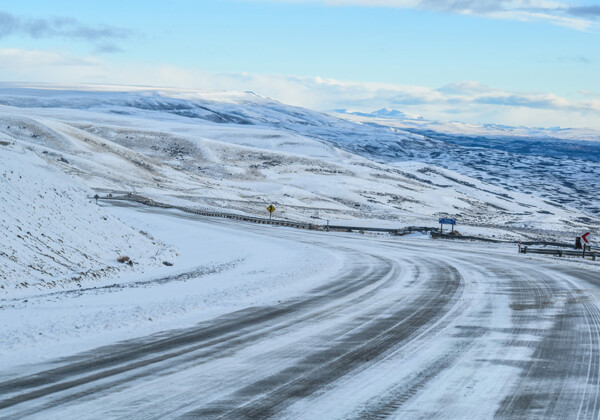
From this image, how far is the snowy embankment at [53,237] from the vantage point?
61.2 ft

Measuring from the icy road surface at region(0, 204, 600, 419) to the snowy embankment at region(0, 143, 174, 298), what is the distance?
24.3ft

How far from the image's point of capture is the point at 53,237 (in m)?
22.1

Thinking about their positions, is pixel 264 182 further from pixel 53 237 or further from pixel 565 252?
pixel 53 237

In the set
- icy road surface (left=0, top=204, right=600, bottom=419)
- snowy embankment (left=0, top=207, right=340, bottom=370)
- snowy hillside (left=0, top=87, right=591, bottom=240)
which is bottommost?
snowy embankment (left=0, top=207, right=340, bottom=370)

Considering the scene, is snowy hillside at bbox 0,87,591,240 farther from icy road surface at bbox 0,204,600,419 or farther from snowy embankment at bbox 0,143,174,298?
icy road surface at bbox 0,204,600,419

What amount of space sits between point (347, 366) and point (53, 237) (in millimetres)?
15969

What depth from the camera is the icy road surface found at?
7041 mm

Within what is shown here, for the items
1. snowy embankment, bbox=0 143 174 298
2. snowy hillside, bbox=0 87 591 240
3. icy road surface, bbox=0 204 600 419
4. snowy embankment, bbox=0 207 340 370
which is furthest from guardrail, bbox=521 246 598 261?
snowy hillside, bbox=0 87 591 240

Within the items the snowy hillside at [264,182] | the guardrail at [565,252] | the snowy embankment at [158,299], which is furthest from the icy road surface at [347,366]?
the snowy hillside at [264,182]

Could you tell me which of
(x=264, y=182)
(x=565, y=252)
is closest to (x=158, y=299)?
(x=565, y=252)

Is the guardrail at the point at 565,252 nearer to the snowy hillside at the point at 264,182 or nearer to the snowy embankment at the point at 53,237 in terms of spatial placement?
the snowy embankment at the point at 53,237

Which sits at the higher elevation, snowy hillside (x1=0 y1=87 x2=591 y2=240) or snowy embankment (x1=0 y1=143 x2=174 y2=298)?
snowy hillside (x1=0 y1=87 x2=591 y2=240)

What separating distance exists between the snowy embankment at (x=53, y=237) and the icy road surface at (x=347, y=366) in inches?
292

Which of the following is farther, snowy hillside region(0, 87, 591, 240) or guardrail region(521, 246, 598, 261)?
snowy hillside region(0, 87, 591, 240)
